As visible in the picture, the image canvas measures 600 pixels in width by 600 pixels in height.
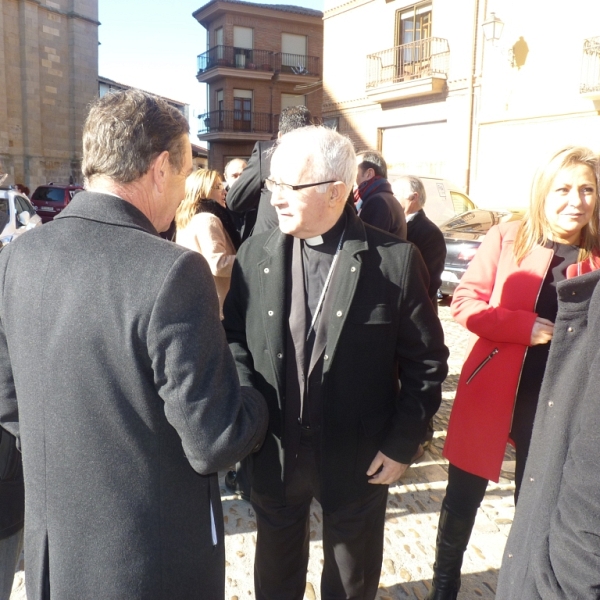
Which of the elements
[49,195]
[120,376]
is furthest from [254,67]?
[120,376]

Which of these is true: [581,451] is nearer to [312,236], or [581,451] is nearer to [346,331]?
[346,331]

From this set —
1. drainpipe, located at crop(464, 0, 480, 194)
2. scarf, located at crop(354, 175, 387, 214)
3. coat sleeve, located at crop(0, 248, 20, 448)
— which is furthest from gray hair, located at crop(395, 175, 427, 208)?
drainpipe, located at crop(464, 0, 480, 194)

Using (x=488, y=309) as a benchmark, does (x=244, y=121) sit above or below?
above

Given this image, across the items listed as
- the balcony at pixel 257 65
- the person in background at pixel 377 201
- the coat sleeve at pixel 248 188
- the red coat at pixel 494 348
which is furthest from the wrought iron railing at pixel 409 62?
the red coat at pixel 494 348

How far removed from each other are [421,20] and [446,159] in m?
5.16

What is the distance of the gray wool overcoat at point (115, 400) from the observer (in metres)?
1.32

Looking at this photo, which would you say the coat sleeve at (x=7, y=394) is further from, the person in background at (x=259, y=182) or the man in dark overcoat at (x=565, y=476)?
the person in background at (x=259, y=182)

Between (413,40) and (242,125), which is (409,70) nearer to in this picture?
(413,40)

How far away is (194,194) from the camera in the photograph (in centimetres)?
389

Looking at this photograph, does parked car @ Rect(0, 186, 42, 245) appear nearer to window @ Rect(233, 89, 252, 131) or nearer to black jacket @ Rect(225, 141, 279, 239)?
black jacket @ Rect(225, 141, 279, 239)

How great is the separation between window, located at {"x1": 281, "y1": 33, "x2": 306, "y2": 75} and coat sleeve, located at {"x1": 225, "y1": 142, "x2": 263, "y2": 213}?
30.8 metres

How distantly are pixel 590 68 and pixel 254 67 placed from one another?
20.9 metres

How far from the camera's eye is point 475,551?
303 cm

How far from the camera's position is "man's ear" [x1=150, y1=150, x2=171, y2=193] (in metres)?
1.45
